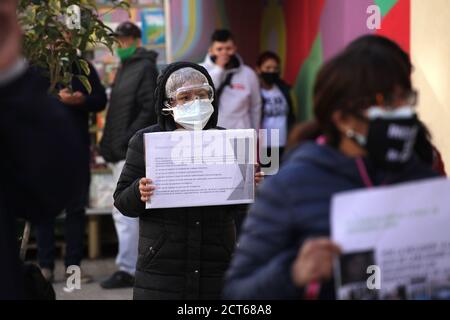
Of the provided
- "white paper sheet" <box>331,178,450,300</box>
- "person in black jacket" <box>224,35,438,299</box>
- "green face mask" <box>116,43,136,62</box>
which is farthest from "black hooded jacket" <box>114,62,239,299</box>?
"green face mask" <box>116,43,136,62</box>

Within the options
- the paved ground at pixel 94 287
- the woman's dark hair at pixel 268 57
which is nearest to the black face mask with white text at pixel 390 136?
the paved ground at pixel 94 287

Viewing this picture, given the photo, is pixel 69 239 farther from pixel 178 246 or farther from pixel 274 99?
pixel 178 246

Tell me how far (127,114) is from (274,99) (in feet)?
5.66

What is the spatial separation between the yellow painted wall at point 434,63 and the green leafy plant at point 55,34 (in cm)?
224

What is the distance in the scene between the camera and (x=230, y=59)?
27.4ft

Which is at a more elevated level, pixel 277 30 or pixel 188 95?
pixel 277 30

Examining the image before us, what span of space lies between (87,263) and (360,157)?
684cm

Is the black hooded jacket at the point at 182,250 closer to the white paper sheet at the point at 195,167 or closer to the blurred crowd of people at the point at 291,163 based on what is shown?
the white paper sheet at the point at 195,167

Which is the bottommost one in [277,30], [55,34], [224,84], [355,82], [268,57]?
[355,82]

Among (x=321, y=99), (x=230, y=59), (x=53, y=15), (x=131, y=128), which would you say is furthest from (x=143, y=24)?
(x=321, y=99)

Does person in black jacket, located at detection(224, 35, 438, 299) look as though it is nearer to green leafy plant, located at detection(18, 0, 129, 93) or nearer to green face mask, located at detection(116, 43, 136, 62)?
green leafy plant, located at detection(18, 0, 129, 93)

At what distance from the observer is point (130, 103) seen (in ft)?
25.4

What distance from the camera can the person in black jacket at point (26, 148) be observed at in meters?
2.23

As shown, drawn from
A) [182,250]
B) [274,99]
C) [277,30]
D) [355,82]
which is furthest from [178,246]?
[277,30]
